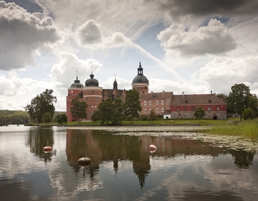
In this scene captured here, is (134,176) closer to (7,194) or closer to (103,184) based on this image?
(103,184)

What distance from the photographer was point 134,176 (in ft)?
42.4

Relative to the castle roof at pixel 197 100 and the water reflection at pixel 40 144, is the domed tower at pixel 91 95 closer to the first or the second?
the castle roof at pixel 197 100

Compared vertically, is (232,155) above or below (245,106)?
below

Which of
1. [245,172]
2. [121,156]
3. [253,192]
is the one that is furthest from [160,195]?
[121,156]

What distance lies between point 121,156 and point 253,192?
33.2 feet

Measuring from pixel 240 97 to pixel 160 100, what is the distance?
105 ft

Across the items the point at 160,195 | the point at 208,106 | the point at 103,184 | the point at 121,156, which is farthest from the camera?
the point at 208,106

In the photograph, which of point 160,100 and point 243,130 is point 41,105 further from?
point 243,130

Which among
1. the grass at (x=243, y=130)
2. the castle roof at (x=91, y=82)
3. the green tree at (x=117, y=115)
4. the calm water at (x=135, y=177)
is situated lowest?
the calm water at (x=135, y=177)

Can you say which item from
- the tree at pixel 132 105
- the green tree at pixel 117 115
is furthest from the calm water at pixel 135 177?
the tree at pixel 132 105

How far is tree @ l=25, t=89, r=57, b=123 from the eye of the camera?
99.1 m

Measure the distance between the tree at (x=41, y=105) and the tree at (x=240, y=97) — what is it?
2508 inches

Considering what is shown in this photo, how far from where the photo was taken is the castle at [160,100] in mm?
92125

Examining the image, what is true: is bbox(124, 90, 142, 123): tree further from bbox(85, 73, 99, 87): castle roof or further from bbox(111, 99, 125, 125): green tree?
bbox(85, 73, 99, 87): castle roof
